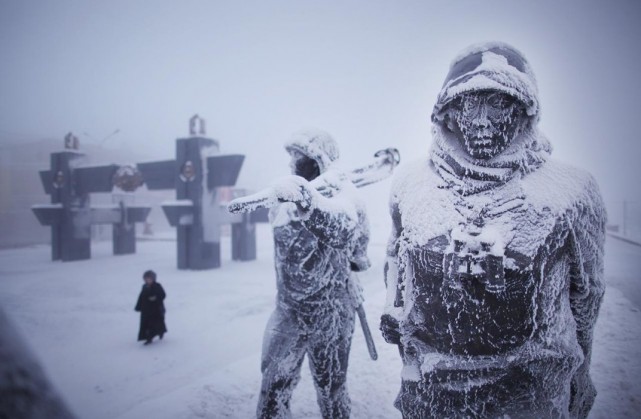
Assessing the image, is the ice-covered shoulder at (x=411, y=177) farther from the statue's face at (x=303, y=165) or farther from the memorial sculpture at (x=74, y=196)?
the memorial sculpture at (x=74, y=196)

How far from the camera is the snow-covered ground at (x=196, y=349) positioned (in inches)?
131

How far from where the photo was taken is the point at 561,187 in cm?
138

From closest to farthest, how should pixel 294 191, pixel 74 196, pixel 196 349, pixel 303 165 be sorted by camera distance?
pixel 294 191 → pixel 303 165 → pixel 196 349 → pixel 74 196

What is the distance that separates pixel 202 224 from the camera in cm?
1105

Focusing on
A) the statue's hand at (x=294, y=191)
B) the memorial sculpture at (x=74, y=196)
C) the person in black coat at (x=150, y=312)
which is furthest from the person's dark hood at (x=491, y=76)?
the memorial sculpture at (x=74, y=196)

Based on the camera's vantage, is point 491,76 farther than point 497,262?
Yes

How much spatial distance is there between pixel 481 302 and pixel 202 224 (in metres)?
10.6

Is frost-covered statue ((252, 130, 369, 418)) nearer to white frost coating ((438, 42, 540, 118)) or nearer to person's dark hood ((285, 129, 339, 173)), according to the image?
person's dark hood ((285, 129, 339, 173))

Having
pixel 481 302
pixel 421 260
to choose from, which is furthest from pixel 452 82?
pixel 481 302

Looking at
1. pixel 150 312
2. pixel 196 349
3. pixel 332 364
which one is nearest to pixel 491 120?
pixel 332 364

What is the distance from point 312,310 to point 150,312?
3.59 meters

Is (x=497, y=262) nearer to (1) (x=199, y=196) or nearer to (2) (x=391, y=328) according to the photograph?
(2) (x=391, y=328)

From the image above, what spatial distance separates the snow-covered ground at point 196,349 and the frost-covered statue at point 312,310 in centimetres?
102

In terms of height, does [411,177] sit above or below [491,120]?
below
